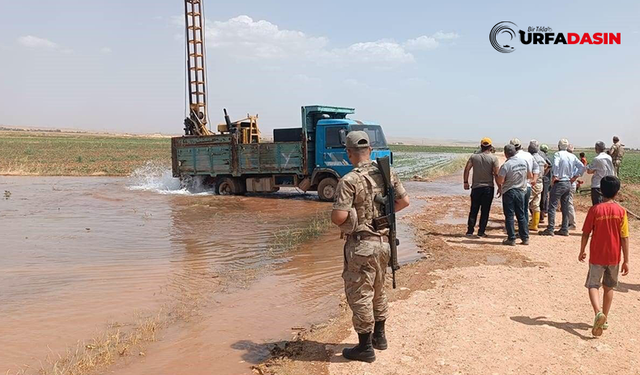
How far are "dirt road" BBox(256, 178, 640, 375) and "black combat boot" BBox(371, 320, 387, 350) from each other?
0.07 m

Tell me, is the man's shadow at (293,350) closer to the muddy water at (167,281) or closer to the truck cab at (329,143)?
the muddy water at (167,281)

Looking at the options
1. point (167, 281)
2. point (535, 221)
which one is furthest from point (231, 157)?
point (167, 281)

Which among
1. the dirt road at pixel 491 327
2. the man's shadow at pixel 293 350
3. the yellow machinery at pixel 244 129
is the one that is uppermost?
the yellow machinery at pixel 244 129

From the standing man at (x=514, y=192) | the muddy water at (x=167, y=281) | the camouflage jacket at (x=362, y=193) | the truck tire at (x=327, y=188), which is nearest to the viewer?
the camouflage jacket at (x=362, y=193)

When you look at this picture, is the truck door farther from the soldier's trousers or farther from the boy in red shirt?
the soldier's trousers

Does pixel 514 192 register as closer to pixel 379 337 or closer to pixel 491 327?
pixel 491 327

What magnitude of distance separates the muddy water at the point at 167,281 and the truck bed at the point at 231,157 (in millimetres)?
3102

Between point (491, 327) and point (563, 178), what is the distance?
212 inches

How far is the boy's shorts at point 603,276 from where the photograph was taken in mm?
4293

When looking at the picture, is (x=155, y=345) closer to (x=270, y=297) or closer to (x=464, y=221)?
(x=270, y=297)

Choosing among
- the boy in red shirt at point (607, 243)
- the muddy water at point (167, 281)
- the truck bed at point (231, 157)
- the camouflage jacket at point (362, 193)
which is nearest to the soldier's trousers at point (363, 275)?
the camouflage jacket at point (362, 193)

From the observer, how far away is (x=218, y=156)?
55.3 ft

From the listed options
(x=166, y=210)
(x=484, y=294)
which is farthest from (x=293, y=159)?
(x=484, y=294)

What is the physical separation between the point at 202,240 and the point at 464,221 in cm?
584
